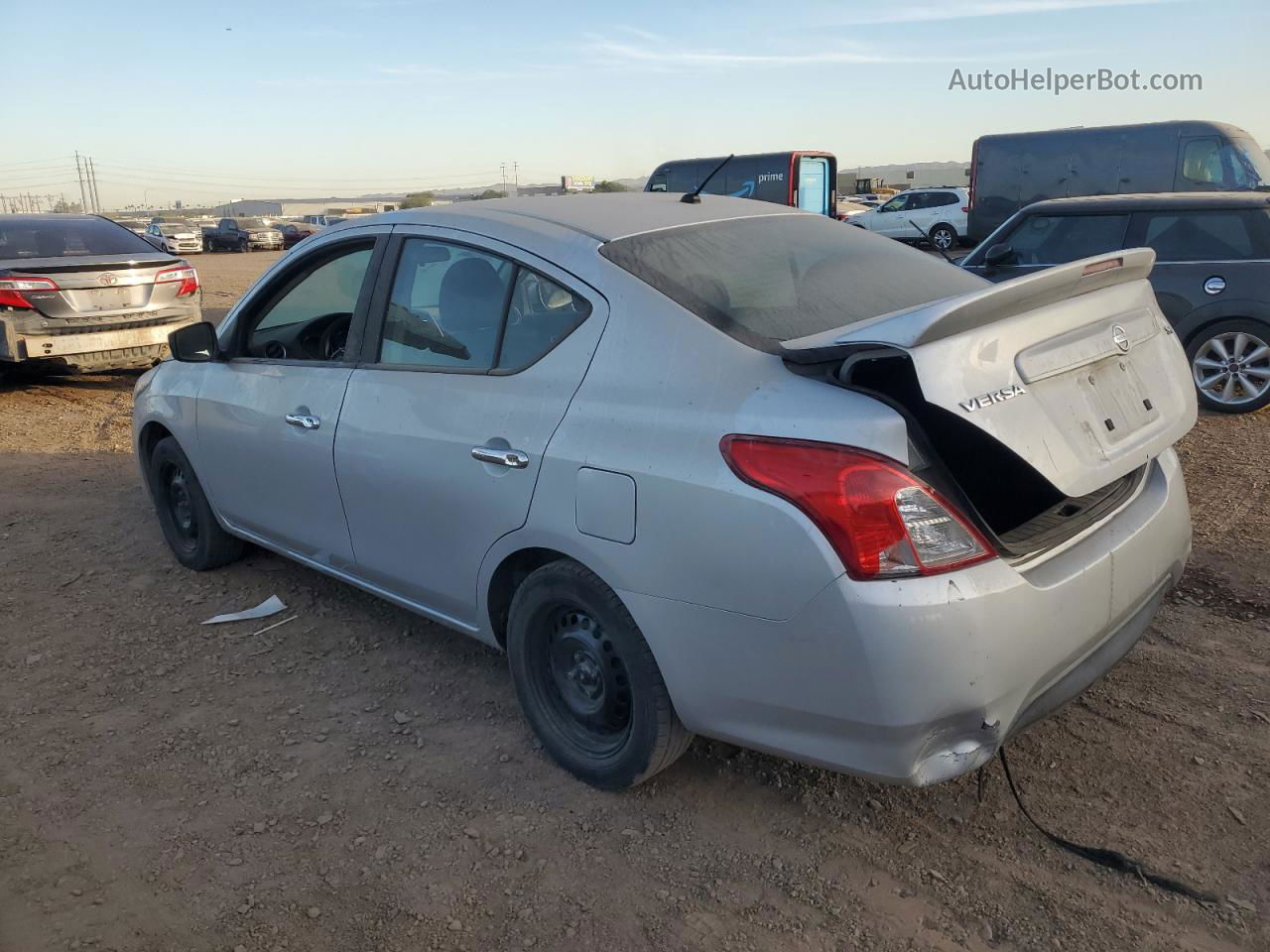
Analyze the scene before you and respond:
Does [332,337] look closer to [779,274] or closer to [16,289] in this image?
[779,274]

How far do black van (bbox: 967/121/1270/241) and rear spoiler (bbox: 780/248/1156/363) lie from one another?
14455mm

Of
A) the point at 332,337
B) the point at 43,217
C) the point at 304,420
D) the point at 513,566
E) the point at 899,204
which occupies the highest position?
the point at 43,217

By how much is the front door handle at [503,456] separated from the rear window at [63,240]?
25.6 ft

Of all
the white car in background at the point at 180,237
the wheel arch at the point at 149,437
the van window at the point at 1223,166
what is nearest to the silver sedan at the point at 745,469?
the wheel arch at the point at 149,437

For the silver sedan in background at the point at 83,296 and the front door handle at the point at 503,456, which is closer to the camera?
the front door handle at the point at 503,456

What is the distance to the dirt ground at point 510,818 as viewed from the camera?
Result: 97.7 inches

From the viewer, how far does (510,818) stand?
293 centimetres

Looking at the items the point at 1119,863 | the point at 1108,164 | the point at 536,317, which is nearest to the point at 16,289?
the point at 536,317

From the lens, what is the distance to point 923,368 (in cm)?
224

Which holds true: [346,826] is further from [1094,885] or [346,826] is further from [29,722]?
[1094,885]

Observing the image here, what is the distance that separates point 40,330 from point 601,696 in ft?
25.3

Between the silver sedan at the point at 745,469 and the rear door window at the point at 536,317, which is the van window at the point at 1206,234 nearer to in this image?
the silver sedan at the point at 745,469

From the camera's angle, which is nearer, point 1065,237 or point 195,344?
point 195,344

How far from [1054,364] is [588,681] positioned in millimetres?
1561
